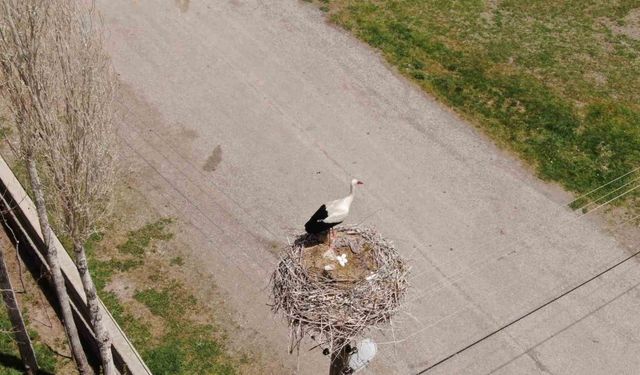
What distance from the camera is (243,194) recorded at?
15.6m

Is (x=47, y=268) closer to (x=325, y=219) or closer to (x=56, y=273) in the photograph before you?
(x=56, y=273)

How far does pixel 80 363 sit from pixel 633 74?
15.4 metres

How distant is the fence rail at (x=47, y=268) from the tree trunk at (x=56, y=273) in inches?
17.4

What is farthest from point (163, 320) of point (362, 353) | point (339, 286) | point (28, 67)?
point (28, 67)

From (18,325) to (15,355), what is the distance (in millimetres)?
1591

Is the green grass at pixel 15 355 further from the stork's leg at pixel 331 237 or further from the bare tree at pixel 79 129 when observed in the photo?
the stork's leg at pixel 331 237

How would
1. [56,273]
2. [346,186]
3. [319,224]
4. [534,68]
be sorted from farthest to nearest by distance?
[534,68] → [346,186] → [56,273] → [319,224]

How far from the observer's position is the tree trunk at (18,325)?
35.2ft

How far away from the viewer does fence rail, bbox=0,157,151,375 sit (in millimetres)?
11961

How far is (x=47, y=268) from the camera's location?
13.7 m

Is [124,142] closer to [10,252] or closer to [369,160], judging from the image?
[10,252]

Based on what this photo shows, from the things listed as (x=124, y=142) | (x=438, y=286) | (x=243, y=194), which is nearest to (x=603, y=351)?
(x=438, y=286)

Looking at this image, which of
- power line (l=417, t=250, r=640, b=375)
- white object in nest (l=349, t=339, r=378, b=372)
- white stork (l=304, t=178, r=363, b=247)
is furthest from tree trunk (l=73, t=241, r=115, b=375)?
power line (l=417, t=250, r=640, b=375)

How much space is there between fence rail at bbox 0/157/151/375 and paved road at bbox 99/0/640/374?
2.18 metres
